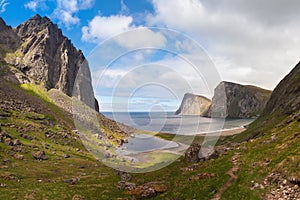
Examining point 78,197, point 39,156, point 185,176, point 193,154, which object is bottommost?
point 39,156

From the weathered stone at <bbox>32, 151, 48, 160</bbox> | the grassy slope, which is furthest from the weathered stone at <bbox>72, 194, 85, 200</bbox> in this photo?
the weathered stone at <bbox>32, 151, 48, 160</bbox>

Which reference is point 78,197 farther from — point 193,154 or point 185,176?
point 193,154

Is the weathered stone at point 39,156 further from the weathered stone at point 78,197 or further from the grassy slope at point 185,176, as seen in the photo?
the weathered stone at point 78,197

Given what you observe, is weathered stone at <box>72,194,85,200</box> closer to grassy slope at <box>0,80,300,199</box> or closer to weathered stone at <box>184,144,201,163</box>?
grassy slope at <box>0,80,300,199</box>

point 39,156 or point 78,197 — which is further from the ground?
point 78,197

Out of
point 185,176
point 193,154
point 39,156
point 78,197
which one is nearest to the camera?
point 78,197

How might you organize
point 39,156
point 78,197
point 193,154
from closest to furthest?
point 78,197, point 193,154, point 39,156

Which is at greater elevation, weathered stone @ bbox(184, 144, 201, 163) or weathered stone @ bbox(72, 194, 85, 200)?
weathered stone @ bbox(184, 144, 201, 163)

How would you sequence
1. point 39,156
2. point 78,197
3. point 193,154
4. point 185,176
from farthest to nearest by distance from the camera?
point 39,156 < point 193,154 < point 185,176 < point 78,197

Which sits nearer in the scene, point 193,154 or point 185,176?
point 185,176

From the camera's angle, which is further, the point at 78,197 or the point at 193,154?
the point at 193,154

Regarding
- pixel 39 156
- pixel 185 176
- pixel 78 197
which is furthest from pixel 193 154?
pixel 39 156

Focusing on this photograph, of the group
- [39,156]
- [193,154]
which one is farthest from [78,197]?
[39,156]

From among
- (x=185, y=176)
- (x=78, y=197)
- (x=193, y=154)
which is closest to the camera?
(x=78, y=197)
